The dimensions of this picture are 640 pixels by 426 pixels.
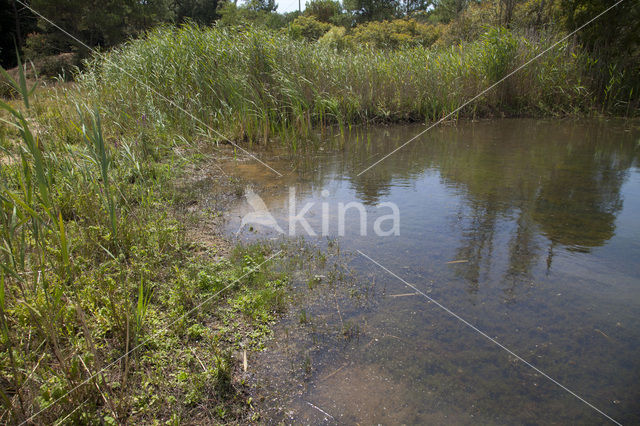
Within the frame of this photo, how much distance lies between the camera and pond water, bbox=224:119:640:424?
72.7 inches

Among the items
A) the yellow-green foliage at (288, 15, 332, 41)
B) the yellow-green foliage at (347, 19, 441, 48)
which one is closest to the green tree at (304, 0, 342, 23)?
the yellow-green foliage at (288, 15, 332, 41)

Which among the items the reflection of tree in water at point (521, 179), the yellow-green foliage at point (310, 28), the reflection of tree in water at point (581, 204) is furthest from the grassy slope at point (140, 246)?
the yellow-green foliage at point (310, 28)

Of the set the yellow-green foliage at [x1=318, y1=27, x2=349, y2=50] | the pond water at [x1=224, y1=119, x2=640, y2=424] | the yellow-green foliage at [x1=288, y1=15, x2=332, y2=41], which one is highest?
the yellow-green foliage at [x1=288, y1=15, x2=332, y2=41]

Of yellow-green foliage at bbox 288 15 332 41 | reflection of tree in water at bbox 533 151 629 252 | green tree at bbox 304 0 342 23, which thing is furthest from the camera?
green tree at bbox 304 0 342 23

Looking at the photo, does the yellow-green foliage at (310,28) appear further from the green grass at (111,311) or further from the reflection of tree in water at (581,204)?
the green grass at (111,311)

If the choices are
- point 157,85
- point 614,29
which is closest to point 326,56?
point 157,85

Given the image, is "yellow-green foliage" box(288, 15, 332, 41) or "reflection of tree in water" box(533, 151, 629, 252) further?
"yellow-green foliage" box(288, 15, 332, 41)

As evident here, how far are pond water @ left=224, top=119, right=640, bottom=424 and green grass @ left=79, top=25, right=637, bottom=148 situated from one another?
214 cm

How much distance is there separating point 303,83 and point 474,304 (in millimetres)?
6183

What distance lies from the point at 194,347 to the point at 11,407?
31.1 inches

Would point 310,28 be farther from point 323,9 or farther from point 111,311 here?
point 111,311

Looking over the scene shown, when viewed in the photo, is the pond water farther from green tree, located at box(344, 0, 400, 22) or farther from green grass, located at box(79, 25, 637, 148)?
green tree, located at box(344, 0, 400, 22)

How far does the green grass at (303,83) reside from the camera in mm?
6871

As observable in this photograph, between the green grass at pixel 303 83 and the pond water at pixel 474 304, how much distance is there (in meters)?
2.14
